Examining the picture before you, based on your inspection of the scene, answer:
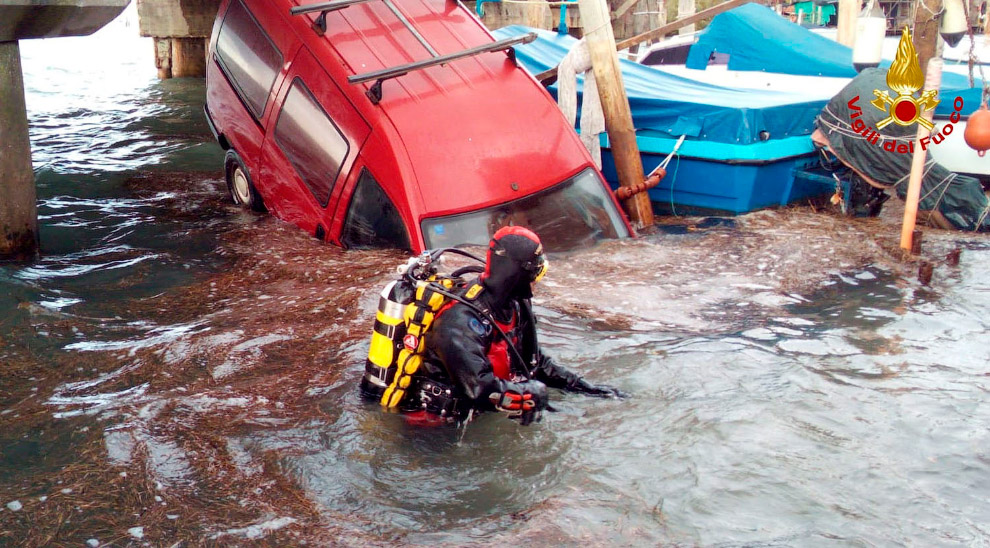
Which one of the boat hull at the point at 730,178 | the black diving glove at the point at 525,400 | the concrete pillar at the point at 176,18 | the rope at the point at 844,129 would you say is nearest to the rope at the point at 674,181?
the boat hull at the point at 730,178

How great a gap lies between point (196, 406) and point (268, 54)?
14.0 feet

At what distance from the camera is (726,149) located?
30.3 feet

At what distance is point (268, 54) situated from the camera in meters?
8.26

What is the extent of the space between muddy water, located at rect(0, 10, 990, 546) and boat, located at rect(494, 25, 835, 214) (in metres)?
1.13

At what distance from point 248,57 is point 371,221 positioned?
243cm

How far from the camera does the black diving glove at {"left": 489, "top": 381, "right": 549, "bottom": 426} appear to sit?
411 cm

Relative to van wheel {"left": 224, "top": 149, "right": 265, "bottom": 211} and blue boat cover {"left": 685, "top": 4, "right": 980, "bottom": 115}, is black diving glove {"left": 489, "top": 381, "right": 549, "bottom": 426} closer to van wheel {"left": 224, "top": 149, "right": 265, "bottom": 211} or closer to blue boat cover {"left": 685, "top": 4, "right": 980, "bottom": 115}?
van wheel {"left": 224, "top": 149, "right": 265, "bottom": 211}

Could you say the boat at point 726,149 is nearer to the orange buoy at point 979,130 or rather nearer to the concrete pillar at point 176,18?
the orange buoy at point 979,130

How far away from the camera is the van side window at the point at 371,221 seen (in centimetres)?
707

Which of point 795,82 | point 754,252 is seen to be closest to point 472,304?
point 754,252

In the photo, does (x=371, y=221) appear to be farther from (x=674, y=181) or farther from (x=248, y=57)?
(x=674, y=181)

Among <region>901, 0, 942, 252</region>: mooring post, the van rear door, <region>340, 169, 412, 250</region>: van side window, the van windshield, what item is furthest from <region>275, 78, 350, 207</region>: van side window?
<region>901, 0, 942, 252</region>: mooring post

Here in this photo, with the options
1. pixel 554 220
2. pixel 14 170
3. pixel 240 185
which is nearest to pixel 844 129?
pixel 554 220

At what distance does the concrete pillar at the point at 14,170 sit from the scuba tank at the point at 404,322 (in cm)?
480
